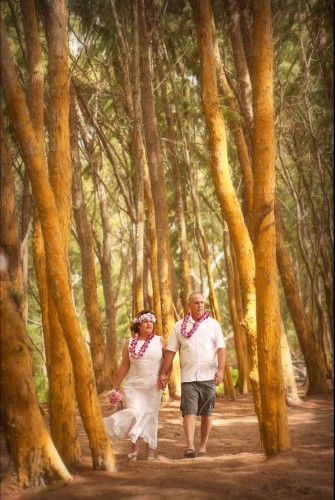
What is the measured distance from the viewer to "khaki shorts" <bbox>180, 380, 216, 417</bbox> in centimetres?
674

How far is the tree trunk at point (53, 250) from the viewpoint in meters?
4.82

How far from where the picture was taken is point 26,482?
448 centimetres

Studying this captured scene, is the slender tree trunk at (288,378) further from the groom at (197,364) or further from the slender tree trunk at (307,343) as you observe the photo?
the groom at (197,364)

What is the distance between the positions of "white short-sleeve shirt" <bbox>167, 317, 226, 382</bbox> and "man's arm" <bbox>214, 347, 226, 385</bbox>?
1.8 inches

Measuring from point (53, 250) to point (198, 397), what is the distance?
9.15 feet

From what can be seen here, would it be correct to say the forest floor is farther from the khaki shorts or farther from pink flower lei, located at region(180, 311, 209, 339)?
pink flower lei, located at region(180, 311, 209, 339)

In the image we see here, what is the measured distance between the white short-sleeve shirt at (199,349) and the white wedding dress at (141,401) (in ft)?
0.81

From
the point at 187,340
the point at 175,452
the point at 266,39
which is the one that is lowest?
the point at 175,452

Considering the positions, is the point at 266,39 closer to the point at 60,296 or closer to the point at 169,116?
the point at 60,296

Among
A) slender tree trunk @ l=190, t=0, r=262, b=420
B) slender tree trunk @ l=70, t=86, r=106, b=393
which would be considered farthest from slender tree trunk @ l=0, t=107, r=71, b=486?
slender tree trunk @ l=70, t=86, r=106, b=393

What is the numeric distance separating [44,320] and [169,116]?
8514 millimetres

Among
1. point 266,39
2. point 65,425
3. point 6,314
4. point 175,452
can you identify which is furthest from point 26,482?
point 266,39

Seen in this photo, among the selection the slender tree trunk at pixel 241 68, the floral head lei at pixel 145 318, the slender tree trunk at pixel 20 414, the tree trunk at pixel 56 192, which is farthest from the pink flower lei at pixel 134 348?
the slender tree trunk at pixel 241 68

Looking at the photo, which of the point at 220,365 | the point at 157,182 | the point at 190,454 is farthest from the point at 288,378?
the point at 190,454
